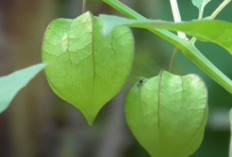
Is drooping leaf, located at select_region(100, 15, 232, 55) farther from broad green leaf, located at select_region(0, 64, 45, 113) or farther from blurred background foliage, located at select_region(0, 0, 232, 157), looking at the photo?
blurred background foliage, located at select_region(0, 0, 232, 157)

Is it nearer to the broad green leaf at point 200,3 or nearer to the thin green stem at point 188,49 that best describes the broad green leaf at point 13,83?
the thin green stem at point 188,49

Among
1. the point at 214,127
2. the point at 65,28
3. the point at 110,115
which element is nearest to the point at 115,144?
the point at 110,115

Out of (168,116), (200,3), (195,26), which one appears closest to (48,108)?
(200,3)

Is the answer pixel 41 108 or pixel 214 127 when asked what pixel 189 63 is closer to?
pixel 214 127

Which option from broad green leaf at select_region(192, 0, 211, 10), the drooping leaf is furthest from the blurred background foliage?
the drooping leaf

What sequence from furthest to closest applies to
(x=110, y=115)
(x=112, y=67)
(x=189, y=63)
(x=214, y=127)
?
(x=110, y=115) → (x=214, y=127) → (x=189, y=63) → (x=112, y=67)

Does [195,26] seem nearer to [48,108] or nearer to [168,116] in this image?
[168,116]
